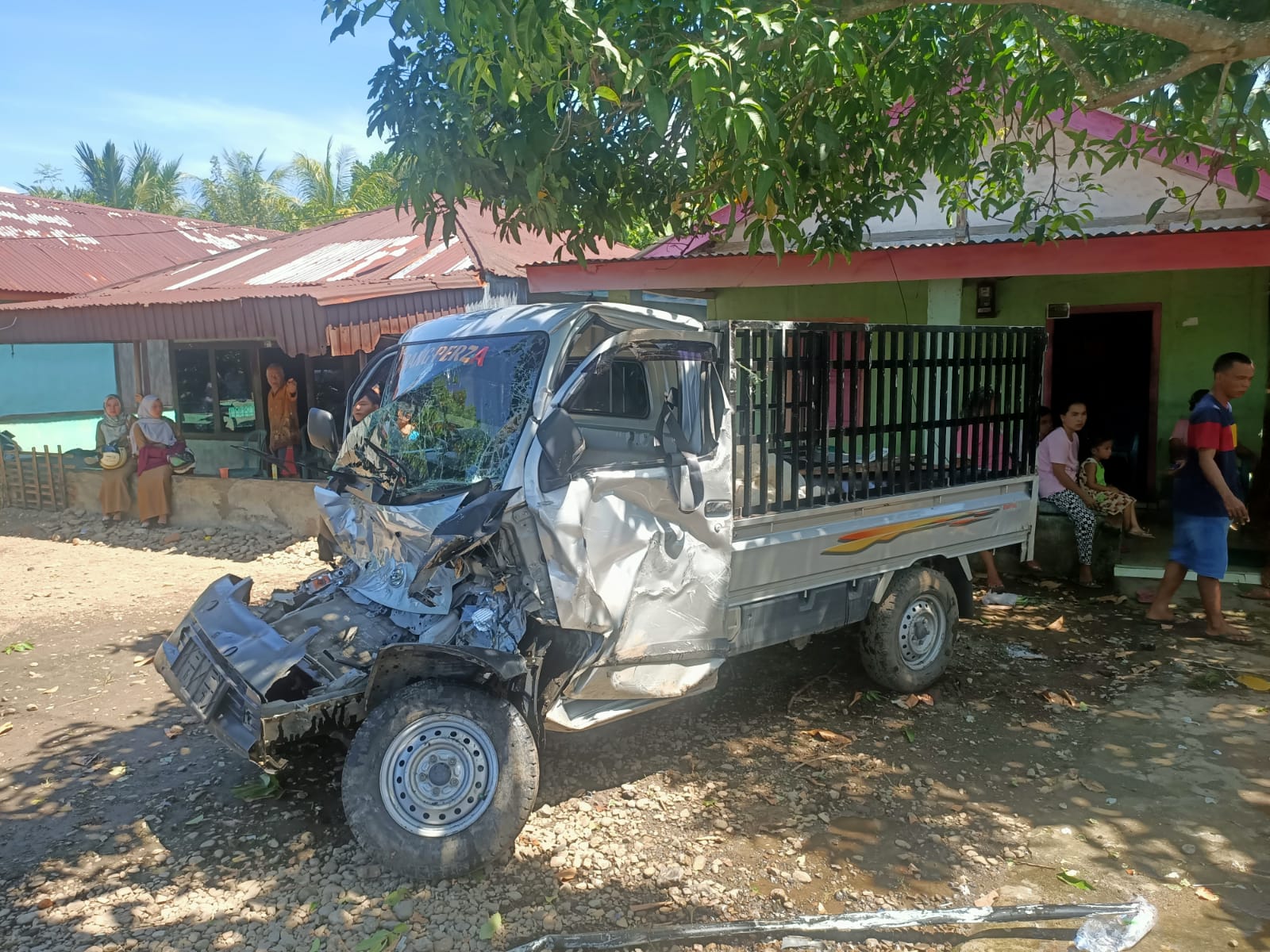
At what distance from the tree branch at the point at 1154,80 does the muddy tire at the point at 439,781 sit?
4.36 meters

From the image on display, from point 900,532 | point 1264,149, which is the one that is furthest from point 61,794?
point 1264,149

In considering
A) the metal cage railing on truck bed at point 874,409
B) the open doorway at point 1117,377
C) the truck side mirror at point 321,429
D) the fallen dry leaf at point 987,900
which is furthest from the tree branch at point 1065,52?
the open doorway at point 1117,377

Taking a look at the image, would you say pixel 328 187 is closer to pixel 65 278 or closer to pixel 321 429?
pixel 65 278

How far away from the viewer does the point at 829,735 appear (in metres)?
4.85

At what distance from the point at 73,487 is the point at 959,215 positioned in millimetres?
11244

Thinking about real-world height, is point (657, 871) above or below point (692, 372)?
below

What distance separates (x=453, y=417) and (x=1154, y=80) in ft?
13.0

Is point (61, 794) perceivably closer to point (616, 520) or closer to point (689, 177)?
point (616, 520)

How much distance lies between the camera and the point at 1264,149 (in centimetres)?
468

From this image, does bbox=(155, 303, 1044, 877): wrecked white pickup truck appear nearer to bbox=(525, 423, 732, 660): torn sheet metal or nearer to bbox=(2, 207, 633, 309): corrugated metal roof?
bbox=(525, 423, 732, 660): torn sheet metal

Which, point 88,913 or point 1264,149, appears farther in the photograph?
point 1264,149

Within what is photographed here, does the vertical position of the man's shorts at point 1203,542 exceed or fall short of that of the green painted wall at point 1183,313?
it falls short

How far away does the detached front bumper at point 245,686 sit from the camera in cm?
338

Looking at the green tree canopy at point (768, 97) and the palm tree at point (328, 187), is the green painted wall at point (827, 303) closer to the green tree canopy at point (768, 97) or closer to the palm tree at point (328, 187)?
the green tree canopy at point (768, 97)
